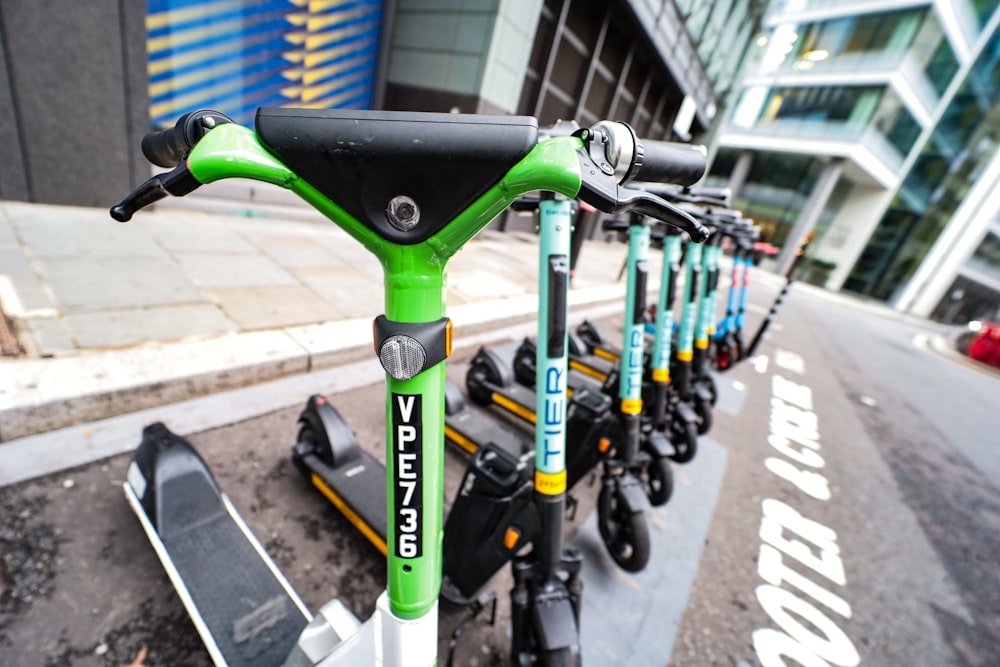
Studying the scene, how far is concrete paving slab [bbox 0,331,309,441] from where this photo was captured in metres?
1.93

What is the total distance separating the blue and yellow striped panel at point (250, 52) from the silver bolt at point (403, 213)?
22.9 ft

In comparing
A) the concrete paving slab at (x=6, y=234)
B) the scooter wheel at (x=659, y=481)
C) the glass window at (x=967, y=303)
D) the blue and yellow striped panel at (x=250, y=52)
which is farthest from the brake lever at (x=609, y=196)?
the glass window at (x=967, y=303)

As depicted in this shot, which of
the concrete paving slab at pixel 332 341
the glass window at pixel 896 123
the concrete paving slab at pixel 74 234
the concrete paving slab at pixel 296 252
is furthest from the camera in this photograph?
the glass window at pixel 896 123

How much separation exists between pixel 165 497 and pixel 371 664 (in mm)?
1219

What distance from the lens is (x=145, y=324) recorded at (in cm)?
265

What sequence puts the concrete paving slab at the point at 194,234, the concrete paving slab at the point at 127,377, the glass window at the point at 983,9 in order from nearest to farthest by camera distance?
the concrete paving slab at the point at 127,377, the concrete paving slab at the point at 194,234, the glass window at the point at 983,9

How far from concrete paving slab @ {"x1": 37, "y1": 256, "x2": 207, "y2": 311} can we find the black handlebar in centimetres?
290

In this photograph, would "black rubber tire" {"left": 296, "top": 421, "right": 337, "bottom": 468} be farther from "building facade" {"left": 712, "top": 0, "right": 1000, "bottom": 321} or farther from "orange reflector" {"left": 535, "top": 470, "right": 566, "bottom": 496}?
"building facade" {"left": 712, "top": 0, "right": 1000, "bottom": 321}

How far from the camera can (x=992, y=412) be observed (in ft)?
23.8

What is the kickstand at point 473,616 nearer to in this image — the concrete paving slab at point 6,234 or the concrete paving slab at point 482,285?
the concrete paving slab at point 482,285

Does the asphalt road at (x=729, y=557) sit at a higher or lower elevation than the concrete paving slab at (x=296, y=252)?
lower

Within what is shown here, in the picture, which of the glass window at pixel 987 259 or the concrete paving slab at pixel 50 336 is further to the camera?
the glass window at pixel 987 259

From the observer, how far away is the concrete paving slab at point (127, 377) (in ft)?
6.33

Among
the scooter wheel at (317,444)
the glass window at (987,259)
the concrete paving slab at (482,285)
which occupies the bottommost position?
the scooter wheel at (317,444)
